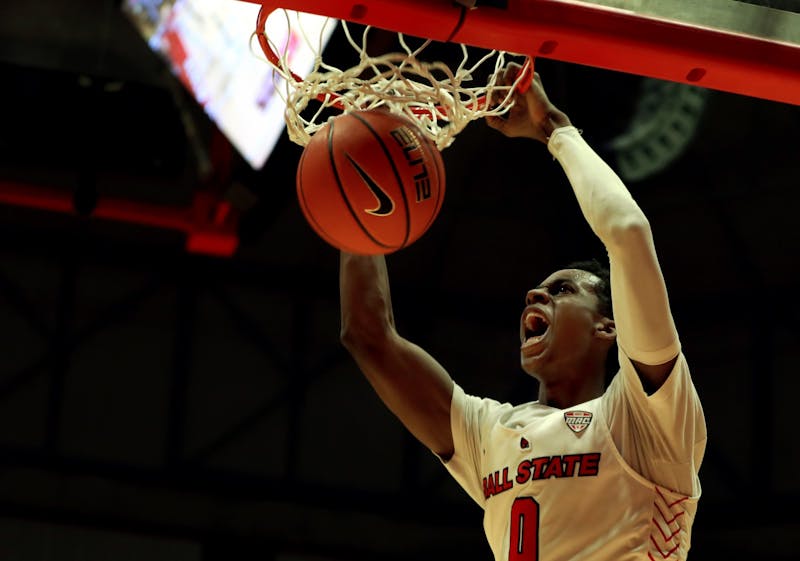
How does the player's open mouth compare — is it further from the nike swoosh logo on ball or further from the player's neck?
the nike swoosh logo on ball

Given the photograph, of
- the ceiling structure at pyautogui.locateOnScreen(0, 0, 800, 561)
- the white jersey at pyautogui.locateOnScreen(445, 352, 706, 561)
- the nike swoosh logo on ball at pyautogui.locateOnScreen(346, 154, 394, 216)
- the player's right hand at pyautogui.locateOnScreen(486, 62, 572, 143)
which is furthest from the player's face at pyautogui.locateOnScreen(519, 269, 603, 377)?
the ceiling structure at pyautogui.locateOnScreen(0, 0, 800, 561)

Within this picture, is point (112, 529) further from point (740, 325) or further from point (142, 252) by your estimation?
point (740, 325)

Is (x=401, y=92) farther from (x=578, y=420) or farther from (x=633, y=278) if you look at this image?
(x=578, y=420)

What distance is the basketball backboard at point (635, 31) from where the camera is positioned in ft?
9.97

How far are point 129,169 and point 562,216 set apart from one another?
3461 millimetres

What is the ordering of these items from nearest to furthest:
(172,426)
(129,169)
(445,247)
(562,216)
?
(129,169) < (562,216) < (172,426) < (445,247)

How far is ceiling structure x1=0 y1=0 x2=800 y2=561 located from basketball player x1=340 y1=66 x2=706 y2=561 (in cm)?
563

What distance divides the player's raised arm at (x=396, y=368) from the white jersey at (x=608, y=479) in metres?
0.28

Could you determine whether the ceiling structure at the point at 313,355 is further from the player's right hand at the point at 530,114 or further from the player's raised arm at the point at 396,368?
the player's right hand at the point at 530,114

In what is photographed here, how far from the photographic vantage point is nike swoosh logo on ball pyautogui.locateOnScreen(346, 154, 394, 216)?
9.87 feet

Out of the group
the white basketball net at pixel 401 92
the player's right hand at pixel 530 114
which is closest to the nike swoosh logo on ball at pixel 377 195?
the white basketball net at pixel 401 92

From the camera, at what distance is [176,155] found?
7348 millimetres

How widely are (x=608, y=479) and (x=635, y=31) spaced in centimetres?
114

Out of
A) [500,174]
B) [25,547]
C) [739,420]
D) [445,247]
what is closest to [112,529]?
[25,547]
